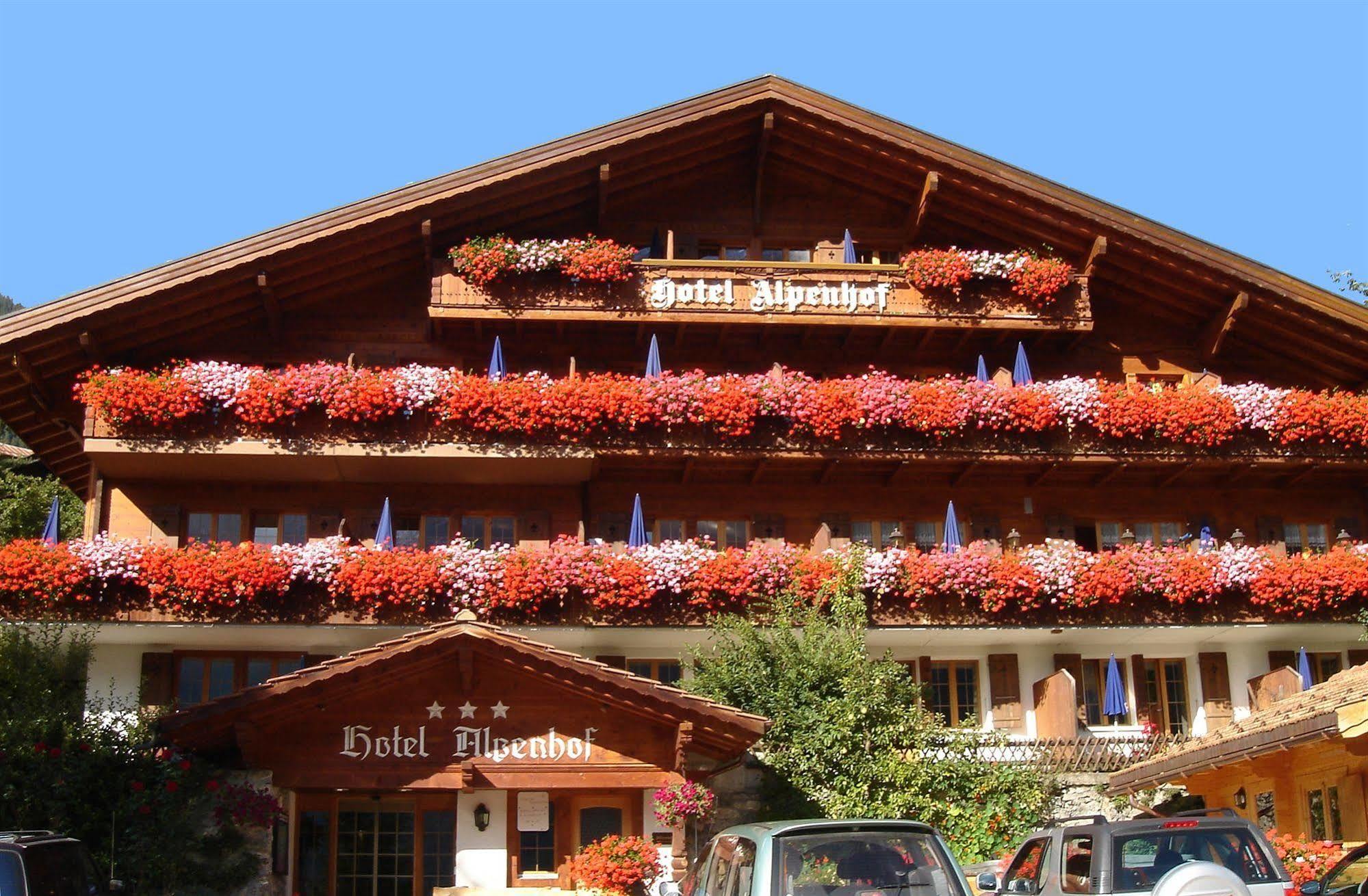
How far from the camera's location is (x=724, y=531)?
26203mm

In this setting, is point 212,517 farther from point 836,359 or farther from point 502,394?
point 836,359

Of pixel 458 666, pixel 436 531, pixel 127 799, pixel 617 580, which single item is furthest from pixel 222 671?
pixel 458 666

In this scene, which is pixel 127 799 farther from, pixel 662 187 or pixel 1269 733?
pixel 662 187


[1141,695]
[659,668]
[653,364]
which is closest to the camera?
[659,668]

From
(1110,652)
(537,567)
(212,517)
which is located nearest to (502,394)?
(537,567)

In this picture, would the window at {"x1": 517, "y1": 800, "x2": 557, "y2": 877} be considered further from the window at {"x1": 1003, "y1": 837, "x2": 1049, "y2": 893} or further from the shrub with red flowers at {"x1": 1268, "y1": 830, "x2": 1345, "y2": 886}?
the shrub with red flowers at {"x1": 1268, "y1": 830, "x2": 1345, "y2": 886}

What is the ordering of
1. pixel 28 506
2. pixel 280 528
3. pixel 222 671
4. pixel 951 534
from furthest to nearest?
pixel 28 506 → pixel 280 528 → pixel 951 534 → pixel 222 671

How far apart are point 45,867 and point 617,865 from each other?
7483 mm

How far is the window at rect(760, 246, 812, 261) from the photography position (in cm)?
2802

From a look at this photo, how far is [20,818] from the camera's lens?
722 inches

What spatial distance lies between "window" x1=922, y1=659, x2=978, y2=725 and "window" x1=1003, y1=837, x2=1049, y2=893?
999cm

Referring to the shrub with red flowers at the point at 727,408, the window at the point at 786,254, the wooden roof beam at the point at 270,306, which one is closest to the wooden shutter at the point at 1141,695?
the shrub with red flowers at the point at 727,408

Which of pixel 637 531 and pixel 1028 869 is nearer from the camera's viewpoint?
pixel 1028 869

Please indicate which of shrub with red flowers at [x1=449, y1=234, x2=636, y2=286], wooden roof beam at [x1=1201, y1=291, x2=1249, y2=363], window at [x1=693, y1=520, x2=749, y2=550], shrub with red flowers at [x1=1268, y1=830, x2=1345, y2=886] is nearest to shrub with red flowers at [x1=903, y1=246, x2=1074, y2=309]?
wooden roof beam at [x1=1201, y1=291, x2=1249, y2=363]
